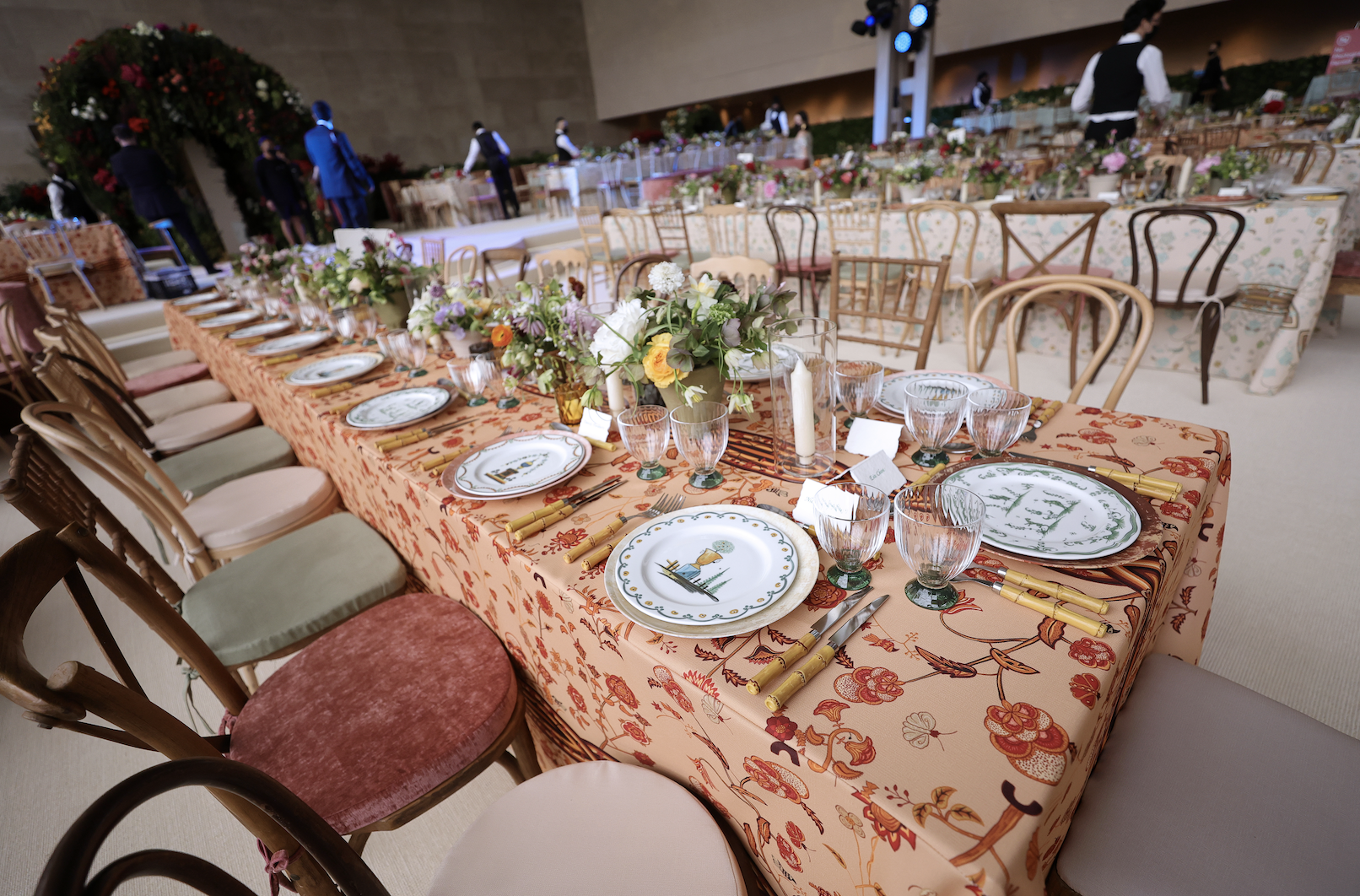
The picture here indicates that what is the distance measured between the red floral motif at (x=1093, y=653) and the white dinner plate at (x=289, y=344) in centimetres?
258

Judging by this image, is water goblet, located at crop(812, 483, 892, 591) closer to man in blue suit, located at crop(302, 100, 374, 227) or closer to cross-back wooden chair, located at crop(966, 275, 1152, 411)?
cross-back wooden chair, located at crop(966, 275, 1152, 411)

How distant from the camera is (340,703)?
3.53 ft

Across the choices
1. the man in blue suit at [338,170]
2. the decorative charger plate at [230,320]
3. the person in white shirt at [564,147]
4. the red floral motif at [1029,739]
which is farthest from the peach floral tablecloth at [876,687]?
the person in white shirt at [564,147]

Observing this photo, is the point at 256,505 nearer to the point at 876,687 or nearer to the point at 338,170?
the point at 876,687

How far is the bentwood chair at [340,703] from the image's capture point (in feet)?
2.62

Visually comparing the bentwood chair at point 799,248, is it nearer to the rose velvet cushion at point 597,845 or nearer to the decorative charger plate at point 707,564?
the decorative charger plate at point 707,564

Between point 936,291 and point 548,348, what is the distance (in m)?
1.20

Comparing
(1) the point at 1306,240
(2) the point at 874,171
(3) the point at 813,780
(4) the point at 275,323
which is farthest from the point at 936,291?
(2) the point at 874,171

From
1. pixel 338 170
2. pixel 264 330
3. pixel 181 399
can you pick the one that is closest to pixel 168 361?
pixel 181 399

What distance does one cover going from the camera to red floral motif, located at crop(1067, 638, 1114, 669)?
63cm

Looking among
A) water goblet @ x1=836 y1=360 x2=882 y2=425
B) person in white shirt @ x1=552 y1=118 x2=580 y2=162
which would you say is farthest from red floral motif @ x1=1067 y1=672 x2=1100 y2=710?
person in white shirt @ x1=552 y1=118 x2=580 y2=162

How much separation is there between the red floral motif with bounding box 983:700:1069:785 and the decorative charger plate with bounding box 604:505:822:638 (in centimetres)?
24

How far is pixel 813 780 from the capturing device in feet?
1.92

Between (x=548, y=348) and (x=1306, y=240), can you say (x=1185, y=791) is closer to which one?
(x=548, y=348)
